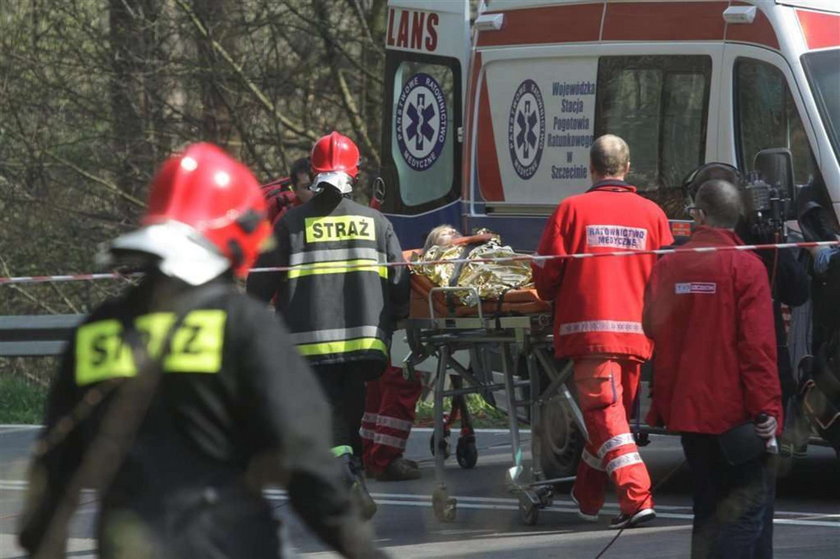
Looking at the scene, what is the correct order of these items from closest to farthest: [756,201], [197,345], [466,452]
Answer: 1. [197,345]
2. [756,201]
3. [466,452]

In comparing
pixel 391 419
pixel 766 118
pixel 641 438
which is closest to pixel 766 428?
pixel 641 438

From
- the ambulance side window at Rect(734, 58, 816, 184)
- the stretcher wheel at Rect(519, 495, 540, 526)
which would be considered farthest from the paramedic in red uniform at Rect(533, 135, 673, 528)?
the ambulance side window at Rect(734, 58, 816, 184)

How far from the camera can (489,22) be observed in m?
10.1

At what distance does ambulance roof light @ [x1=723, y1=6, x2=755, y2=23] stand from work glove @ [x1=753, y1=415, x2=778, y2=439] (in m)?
3.48

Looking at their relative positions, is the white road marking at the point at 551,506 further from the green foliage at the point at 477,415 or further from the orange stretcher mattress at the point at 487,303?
the green foliage at the point at 477,415

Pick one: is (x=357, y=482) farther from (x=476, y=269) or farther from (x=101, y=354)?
(x=101, y=354)

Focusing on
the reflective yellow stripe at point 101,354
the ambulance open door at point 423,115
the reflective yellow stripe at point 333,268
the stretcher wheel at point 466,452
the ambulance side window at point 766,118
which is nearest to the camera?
the reflective yellow stripe at point 101,354

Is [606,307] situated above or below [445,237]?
below

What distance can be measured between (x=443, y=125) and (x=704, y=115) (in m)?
2.49

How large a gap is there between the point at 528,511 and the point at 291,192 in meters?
2.96

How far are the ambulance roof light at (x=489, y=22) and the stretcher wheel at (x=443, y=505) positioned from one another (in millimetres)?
3386

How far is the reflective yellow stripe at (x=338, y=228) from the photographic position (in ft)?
24.1

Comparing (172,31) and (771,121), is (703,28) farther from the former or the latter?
(172,31)

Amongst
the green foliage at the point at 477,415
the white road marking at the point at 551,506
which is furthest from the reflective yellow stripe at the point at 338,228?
the green foliage at the point at 477,415
